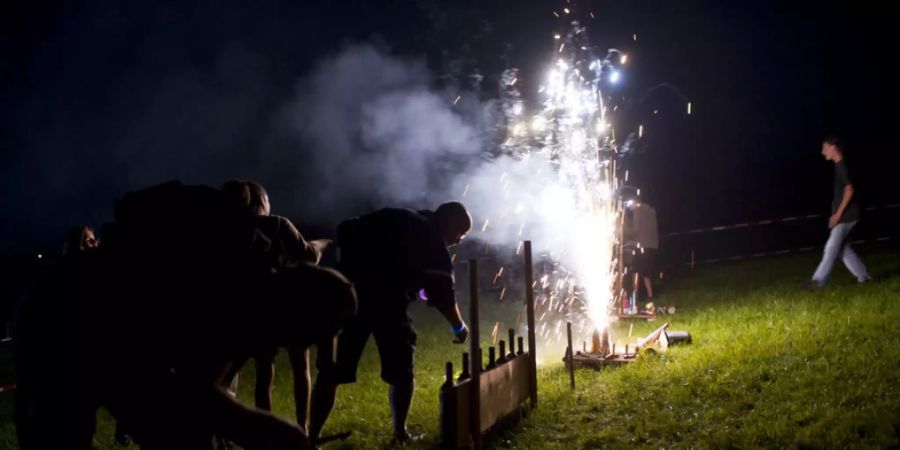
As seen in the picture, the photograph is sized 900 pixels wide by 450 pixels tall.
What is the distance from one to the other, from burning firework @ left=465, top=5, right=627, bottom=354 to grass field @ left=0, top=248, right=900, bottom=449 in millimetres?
2426

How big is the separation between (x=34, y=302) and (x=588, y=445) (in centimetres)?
389

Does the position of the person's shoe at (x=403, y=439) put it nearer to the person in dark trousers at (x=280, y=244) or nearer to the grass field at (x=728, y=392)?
the grass field at (x=728, y=392)

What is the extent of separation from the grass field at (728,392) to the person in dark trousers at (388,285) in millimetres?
657

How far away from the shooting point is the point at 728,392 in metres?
5.64

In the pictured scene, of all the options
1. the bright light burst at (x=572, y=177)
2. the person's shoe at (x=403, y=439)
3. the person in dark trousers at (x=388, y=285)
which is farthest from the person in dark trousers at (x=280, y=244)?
the bright light burst at (x=572, y=177)

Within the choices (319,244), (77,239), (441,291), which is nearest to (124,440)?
(77,239)

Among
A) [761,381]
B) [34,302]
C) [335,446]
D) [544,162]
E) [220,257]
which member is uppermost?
[544,162]

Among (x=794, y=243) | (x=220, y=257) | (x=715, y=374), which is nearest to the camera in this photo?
(x=220, y=257)

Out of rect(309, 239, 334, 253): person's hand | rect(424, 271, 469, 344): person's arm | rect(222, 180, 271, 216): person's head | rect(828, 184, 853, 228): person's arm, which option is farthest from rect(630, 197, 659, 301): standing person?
rect(222, 180, 271, 216): person's head

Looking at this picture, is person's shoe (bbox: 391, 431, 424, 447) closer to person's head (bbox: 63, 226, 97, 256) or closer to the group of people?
the group of people

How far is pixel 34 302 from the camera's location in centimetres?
262

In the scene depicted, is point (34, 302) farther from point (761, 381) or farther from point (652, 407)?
point (761, 381)

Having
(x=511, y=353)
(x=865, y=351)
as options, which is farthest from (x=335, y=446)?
(x=865, y=351)

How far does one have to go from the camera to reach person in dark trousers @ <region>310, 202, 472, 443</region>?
199 inches
